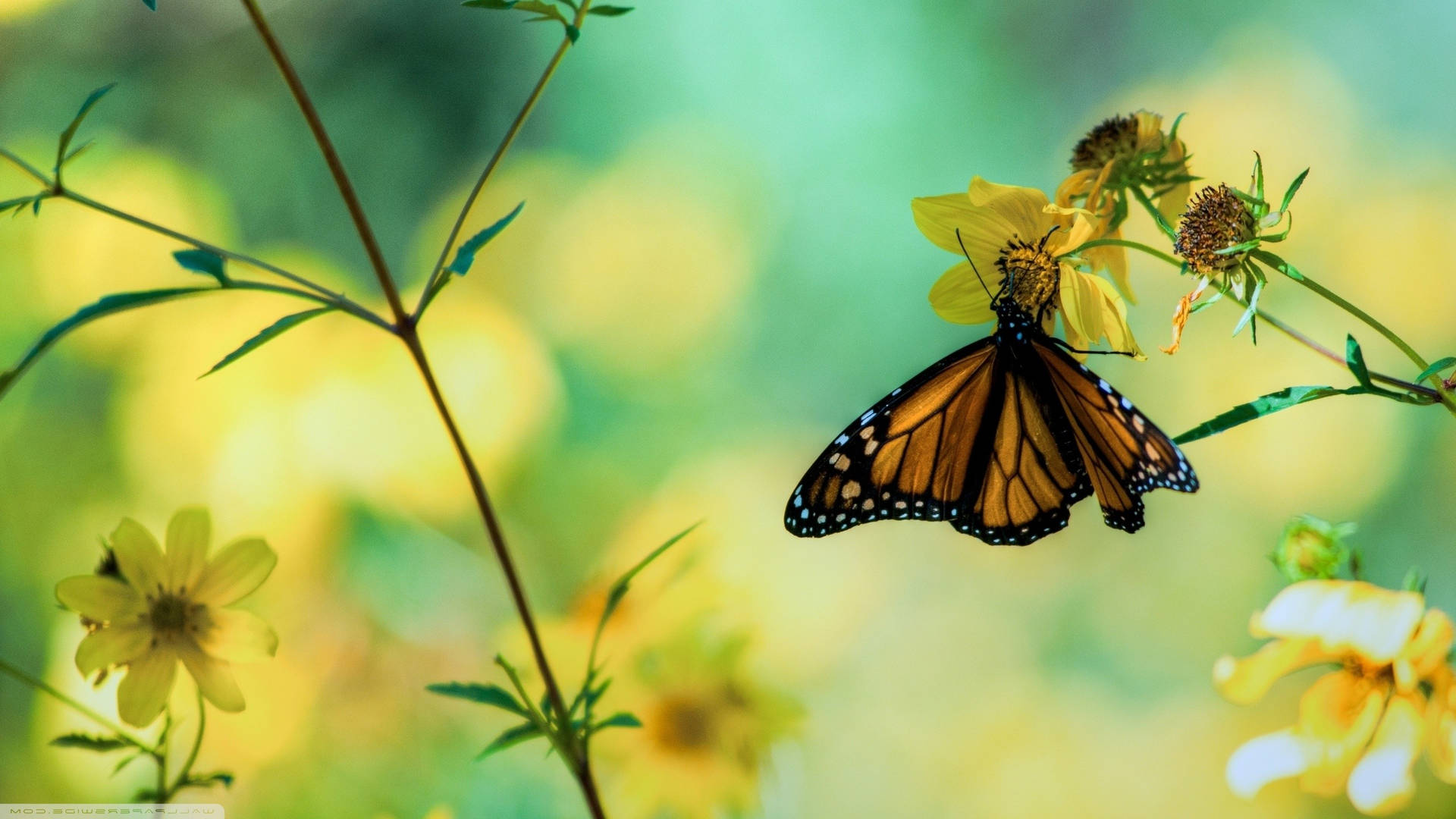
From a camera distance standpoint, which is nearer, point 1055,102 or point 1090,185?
point 1090,185

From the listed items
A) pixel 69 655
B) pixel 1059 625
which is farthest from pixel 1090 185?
pixel 69 655

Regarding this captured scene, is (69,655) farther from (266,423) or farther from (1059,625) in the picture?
(1059,625)

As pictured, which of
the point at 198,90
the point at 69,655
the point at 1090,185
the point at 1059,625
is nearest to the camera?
the point at 1090,185

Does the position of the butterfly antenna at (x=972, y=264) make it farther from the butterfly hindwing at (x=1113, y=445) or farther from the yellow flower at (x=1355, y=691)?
the yellow flower at (x=1355, y=691)

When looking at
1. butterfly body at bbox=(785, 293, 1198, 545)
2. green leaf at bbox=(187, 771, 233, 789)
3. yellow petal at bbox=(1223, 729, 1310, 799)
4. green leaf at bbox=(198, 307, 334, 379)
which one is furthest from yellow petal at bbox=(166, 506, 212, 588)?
yellow petal at bbox=(1223, 729, 1310, 799)

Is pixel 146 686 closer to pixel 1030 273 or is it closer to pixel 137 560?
pixel 137 560

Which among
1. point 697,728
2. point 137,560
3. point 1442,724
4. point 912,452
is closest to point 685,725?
point 697,728

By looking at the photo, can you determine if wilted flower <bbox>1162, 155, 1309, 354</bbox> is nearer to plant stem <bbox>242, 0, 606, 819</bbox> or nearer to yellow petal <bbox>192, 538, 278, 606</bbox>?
plant stem <bbox>242, 0, 606, 819</bbox>

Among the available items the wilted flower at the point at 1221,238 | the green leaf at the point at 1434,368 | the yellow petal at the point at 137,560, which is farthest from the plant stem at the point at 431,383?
the wilted flower at the point at 1221,238
